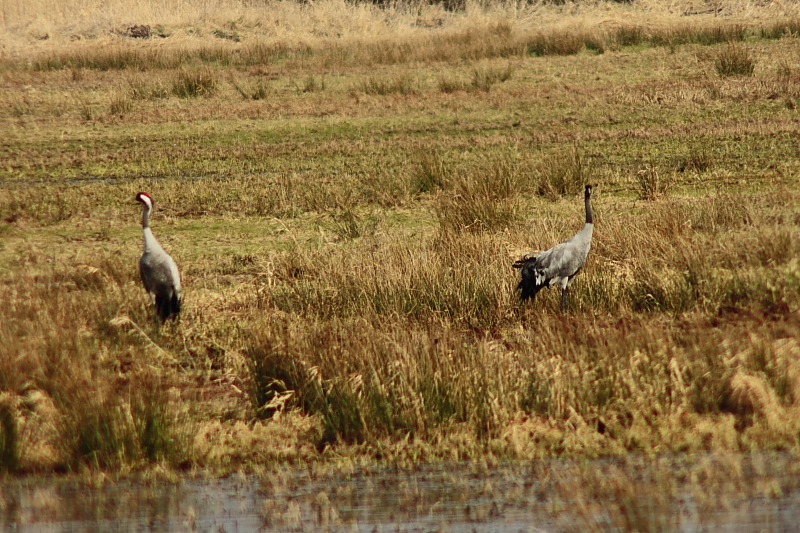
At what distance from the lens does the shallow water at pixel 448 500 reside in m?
4.38

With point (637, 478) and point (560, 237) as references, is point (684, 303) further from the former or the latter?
point (637, 478)

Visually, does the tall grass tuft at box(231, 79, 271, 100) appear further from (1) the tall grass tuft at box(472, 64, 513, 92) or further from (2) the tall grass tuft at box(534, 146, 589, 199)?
(2) the tall grass tuft at box(534, 146, 589, 199)

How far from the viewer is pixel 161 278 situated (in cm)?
700

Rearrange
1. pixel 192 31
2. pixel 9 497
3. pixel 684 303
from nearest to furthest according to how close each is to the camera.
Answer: pixel 9 497 → pixel 684 303 → pixel 192 31

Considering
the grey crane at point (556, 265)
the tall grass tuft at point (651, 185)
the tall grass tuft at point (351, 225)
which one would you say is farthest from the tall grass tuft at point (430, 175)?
the grey crane at point (556, 265)

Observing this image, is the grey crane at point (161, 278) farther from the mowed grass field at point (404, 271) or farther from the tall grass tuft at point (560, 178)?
the tall grass tuft at point (560, 178)

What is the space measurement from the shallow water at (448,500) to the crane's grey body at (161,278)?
79.9 inches

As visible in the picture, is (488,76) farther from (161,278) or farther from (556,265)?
(161,278)

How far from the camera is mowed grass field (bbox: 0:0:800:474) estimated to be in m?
5.44

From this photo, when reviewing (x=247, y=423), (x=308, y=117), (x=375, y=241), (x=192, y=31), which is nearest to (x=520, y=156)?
(x=375, y=241)

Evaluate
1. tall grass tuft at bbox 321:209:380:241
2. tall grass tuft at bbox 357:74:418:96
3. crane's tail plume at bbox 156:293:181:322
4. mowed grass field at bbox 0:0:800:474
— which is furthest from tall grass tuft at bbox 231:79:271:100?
crane's tail plume at bbox 156:293:181:322

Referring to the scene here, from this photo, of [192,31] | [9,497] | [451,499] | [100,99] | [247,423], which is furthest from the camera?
[192,31]

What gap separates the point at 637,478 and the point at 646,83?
14965 mm

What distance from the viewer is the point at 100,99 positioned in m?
20.7
